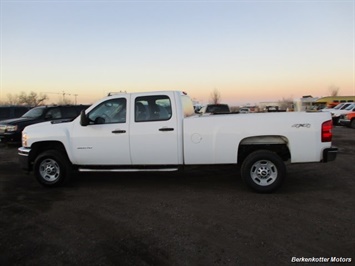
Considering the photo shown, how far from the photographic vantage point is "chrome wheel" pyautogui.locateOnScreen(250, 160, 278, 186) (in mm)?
6309

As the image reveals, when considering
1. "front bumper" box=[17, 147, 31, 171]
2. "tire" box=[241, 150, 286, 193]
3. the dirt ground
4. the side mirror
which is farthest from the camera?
"front bumper" box=[17, 147, 31, 171]

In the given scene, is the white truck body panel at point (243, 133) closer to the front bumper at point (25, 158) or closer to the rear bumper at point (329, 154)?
the rear bumper at point (329, 154)

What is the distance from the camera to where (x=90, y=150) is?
679cm

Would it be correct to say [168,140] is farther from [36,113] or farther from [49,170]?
[36,113]

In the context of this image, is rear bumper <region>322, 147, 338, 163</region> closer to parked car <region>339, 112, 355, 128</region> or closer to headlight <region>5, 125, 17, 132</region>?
headlight <region>5, 125, 17, 132</region>

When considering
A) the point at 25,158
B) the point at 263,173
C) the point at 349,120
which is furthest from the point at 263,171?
the point at 349,120

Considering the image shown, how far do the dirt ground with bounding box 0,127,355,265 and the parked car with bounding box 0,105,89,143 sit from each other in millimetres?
6651

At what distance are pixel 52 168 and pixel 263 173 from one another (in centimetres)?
435

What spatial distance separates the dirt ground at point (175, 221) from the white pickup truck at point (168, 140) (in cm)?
49

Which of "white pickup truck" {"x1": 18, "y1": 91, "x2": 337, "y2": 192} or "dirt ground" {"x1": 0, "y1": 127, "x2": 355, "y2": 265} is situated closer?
"dirt ground" {"x1": 0, "y1": 127, "x2": 355, "y2": 265}

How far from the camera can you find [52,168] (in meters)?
7.05

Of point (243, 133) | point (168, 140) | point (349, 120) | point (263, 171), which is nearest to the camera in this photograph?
point (243, 133)

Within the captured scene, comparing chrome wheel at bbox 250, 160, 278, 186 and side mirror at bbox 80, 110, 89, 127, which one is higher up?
side mirror at bbox 80, 110, 89, 127
